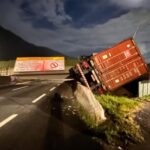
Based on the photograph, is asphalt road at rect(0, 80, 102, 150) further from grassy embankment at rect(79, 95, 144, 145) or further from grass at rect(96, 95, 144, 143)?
grass at rect(96, 95, 144, 143)

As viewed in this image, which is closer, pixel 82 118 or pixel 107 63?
pixel 82 118

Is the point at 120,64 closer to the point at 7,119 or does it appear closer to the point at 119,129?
the point at 119,129

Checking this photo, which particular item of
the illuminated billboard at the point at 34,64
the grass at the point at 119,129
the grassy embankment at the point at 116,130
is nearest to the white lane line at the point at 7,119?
the grassy embankment at the point at 116,130

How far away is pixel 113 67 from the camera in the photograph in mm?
18969

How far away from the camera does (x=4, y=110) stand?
40.0 feet

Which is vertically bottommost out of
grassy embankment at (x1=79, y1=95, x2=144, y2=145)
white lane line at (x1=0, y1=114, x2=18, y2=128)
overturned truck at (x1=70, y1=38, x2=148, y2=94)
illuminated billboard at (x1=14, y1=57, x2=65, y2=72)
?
grassy embankment at (x1=79, y1=95, x2=144, y2=145)

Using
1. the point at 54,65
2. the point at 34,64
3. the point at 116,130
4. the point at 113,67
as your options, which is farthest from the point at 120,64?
the point at 54,65

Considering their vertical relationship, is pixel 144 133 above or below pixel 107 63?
below

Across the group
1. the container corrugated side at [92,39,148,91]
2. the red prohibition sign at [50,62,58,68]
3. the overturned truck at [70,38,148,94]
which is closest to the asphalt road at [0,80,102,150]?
the overturned truck at [70,38,148,94]

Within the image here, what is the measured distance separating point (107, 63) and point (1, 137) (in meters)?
12.0

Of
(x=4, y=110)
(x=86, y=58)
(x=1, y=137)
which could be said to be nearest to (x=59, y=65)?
(x=86, y=58)

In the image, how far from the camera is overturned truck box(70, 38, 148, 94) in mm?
18703

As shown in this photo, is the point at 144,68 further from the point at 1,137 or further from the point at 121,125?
the point at 1,137

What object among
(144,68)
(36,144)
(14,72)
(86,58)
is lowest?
(36,144)
